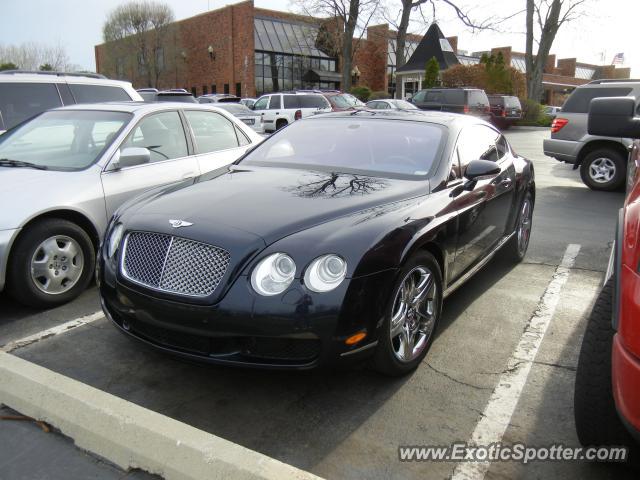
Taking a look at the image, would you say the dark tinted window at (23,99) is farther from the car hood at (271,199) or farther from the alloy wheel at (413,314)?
the alloy wheel at (413,314)

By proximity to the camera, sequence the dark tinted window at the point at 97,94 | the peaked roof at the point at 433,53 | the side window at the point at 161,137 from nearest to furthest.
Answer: the side window at the point at 161,137, the dark tinted window at the point at 97,94, the peaked roof at the point at 433,53

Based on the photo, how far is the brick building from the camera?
Answer: 4019cm

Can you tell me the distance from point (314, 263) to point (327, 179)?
1.14 m

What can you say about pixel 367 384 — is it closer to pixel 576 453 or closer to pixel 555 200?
pixel 576 453

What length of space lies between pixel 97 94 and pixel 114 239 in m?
4.54

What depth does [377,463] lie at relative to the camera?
251 cm

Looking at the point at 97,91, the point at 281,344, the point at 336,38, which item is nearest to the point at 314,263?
the point at 281,344

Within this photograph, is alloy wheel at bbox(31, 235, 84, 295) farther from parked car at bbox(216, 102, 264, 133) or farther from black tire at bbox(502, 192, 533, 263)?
parked car at bbox(216, 102, 264, 133)

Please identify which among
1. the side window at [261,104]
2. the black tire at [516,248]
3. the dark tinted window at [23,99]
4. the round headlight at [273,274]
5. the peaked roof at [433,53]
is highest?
the peaked roof at [433,53]

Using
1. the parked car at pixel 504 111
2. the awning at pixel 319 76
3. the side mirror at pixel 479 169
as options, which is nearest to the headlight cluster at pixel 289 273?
the side mirror at pixel 479 169

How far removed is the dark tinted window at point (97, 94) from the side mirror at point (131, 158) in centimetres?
253

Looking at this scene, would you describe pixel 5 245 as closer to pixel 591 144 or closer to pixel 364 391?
pixel 364 391

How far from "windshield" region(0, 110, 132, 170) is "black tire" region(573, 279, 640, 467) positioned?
13.3 feet

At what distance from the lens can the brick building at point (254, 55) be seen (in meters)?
40.2
